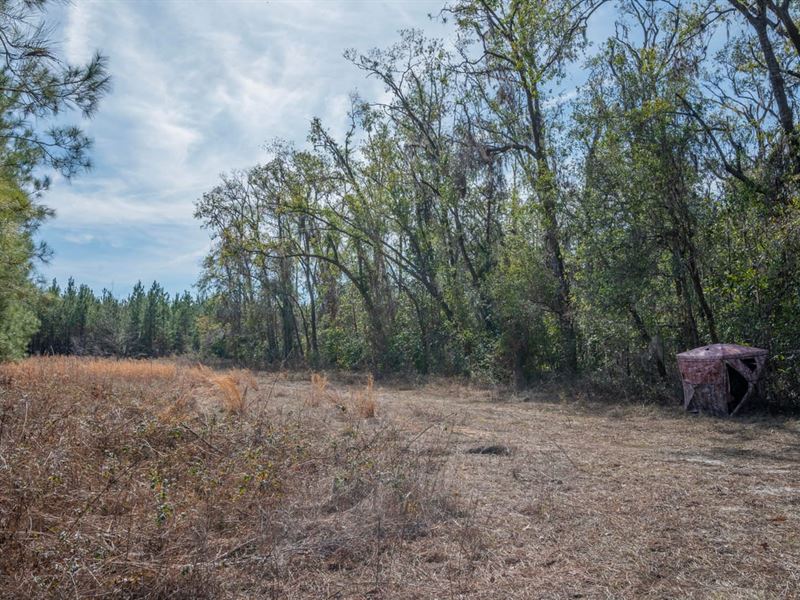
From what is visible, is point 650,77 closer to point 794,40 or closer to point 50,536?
point 794,40

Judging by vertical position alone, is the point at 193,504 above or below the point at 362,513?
above

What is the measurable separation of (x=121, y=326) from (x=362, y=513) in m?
55.4

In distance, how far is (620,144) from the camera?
11.1m

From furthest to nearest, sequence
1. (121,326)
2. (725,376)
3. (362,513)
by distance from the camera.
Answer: (121,326) → (725,376) → (362,513)

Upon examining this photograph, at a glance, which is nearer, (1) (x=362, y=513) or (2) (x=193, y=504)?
(2) (x=193, y=504)

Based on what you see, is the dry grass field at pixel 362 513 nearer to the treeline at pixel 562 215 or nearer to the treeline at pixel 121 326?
the treeline at pixel 562 215

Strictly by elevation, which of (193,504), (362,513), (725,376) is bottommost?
(362,513)

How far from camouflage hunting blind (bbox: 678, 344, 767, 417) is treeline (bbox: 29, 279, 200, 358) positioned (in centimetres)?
4502

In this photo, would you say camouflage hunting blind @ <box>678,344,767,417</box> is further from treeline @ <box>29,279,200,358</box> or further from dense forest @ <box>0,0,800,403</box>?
treeline @ <box>29,279,200,358</box>

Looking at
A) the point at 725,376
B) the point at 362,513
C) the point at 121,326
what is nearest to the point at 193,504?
the point at 362,513

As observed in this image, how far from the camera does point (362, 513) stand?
154 inches

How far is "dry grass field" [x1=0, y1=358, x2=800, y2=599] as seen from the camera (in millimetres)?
2943

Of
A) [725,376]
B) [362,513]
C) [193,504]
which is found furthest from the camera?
[725,376]

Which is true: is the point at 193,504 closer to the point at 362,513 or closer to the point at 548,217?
the point at 362,513
